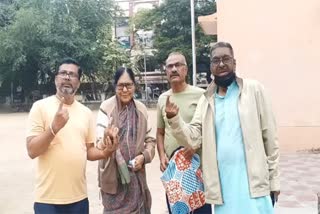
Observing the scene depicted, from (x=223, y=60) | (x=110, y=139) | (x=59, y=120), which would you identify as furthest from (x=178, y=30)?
(x=59, y=120)

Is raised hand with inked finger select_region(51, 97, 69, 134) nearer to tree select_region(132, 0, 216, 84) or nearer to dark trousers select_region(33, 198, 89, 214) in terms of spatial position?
dark trousers select_region(33, 198, 89, 214)

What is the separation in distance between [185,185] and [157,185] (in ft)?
13.1

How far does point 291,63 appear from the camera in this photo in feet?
27.9

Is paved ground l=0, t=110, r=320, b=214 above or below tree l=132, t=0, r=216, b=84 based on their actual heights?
below

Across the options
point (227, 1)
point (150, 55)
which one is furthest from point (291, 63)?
point (150, 55)

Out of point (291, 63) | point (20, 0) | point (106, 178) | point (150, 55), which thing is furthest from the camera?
point (150, 55)

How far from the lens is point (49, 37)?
29.8 m

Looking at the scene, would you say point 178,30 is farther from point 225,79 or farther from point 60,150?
point 60,150

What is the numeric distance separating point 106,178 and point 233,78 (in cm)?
107

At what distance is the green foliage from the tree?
3725mm

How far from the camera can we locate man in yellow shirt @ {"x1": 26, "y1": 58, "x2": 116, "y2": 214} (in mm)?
2539

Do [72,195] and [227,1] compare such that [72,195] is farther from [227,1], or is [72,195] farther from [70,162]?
[227,1]

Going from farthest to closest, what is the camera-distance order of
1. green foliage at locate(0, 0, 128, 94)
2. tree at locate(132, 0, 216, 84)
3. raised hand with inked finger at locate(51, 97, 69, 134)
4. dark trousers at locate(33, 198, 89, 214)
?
tree at locate(132, 0, 216, 84) < green foliage at locate(0, 0, 128, 94) < dark trousers at locate(33, 198, 89, 214) < raised hand with inked finger at locate(51, 97, 69, 134)

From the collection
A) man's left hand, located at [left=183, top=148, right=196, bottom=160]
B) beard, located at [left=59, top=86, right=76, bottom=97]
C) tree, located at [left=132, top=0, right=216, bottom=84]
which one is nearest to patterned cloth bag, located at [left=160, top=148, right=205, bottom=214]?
man's left hand, located at [left=183, top=148, right=196, bottom=160]
